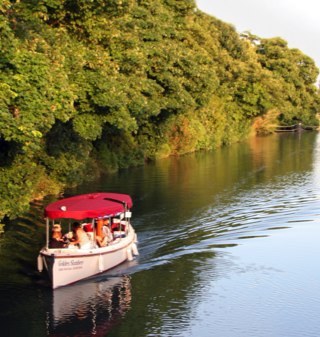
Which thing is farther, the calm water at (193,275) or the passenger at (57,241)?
the passenger at (57,241)

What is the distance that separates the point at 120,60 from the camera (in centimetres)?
3400

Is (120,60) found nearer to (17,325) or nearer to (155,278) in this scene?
(155,278)

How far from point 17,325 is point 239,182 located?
25.8 meters

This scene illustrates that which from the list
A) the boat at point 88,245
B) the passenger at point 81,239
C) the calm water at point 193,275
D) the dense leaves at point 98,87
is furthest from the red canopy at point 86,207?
the dense leaves at point 98,87

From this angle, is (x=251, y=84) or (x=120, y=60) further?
(x=251, y=84)

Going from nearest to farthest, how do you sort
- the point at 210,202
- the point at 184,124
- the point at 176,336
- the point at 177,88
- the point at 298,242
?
the point at 176,336 < the point at 298,242 < the point at 210,202 < the point at 177,88 < the point at 184,124

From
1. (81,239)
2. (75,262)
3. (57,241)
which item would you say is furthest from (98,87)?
(75,262)

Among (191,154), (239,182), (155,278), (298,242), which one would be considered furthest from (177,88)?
(155,278)

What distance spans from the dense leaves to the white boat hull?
12.4 feet

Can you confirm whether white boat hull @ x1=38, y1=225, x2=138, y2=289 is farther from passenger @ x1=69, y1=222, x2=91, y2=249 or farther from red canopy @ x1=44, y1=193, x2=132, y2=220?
red canopy @ x1=44, y1=193, x2=132, y2=220

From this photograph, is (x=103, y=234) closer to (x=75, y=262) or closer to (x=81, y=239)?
(x=81, y=239)

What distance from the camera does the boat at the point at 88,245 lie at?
19.0 meters

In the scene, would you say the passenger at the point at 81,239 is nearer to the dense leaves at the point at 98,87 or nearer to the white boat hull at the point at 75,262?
the white boat hull at the point at 75,262

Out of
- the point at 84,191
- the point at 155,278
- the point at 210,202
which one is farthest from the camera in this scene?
the point at 84,191
